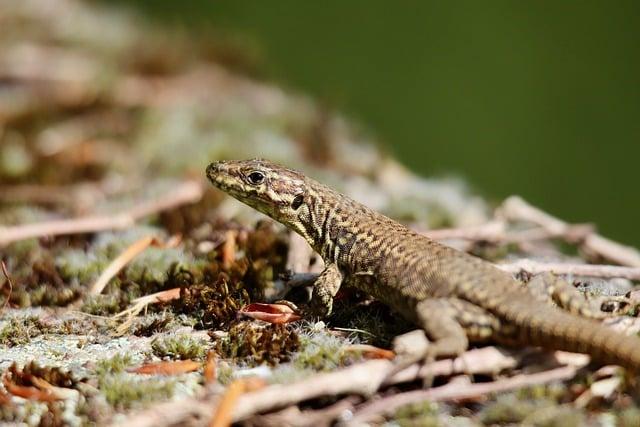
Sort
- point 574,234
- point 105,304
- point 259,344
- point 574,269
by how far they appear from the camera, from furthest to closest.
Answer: point 574,234 → point 105,304 → point 574,269 → point 259,344

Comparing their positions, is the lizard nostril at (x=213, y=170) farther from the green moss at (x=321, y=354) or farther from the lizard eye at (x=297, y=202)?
the green moss at (x=321, y=354)

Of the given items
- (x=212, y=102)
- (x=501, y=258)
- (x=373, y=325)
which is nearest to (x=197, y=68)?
(x=212, y=102)

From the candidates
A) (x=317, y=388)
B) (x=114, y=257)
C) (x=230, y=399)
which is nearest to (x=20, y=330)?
(x=114, y=257)

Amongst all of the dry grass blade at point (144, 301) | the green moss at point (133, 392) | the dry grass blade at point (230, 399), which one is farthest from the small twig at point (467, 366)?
the dry grass blade at point (144, 301)

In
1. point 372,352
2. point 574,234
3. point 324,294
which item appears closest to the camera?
point 372,352

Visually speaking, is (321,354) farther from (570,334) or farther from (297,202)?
(297,202)

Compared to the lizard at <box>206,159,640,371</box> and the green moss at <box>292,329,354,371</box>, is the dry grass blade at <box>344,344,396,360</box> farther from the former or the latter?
the lizard at <box>206,159,640,371</box>
